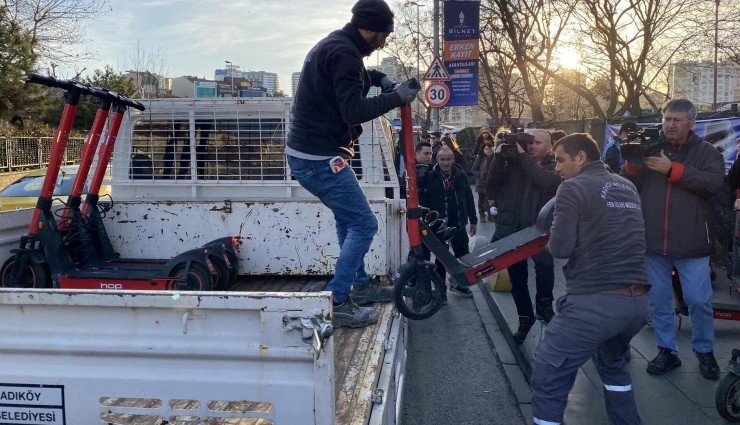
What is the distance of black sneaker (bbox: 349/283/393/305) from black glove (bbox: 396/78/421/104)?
1.36 meters

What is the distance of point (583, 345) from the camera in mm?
3188

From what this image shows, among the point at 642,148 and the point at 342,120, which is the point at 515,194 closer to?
the point at 642,148

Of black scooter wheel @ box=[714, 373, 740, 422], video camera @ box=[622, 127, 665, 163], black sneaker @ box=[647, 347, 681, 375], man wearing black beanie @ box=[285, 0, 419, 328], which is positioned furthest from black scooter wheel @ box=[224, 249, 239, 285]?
black scooter wheel @ box=[714, 373, 740, 422]

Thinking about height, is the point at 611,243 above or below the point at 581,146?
below

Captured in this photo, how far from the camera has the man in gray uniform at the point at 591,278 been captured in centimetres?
317

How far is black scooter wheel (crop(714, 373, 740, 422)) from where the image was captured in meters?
3.86

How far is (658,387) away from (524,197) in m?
1.89

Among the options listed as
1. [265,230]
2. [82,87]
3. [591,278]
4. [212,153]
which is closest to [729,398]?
[591,278]

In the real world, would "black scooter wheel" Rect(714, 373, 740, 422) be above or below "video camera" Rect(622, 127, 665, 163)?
below

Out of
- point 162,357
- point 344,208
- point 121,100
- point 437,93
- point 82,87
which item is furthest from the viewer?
point 437,93

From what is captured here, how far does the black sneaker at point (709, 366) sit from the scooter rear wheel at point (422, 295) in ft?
6.87

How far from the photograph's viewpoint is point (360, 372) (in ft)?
9.71

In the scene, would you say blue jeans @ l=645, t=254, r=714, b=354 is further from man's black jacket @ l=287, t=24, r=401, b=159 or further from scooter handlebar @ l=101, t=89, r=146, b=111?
scooter handlebar @ l=101, t=89, r=146, b=111

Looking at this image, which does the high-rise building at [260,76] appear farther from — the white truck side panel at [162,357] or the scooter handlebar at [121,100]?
the white truck side panel at [162,357]
